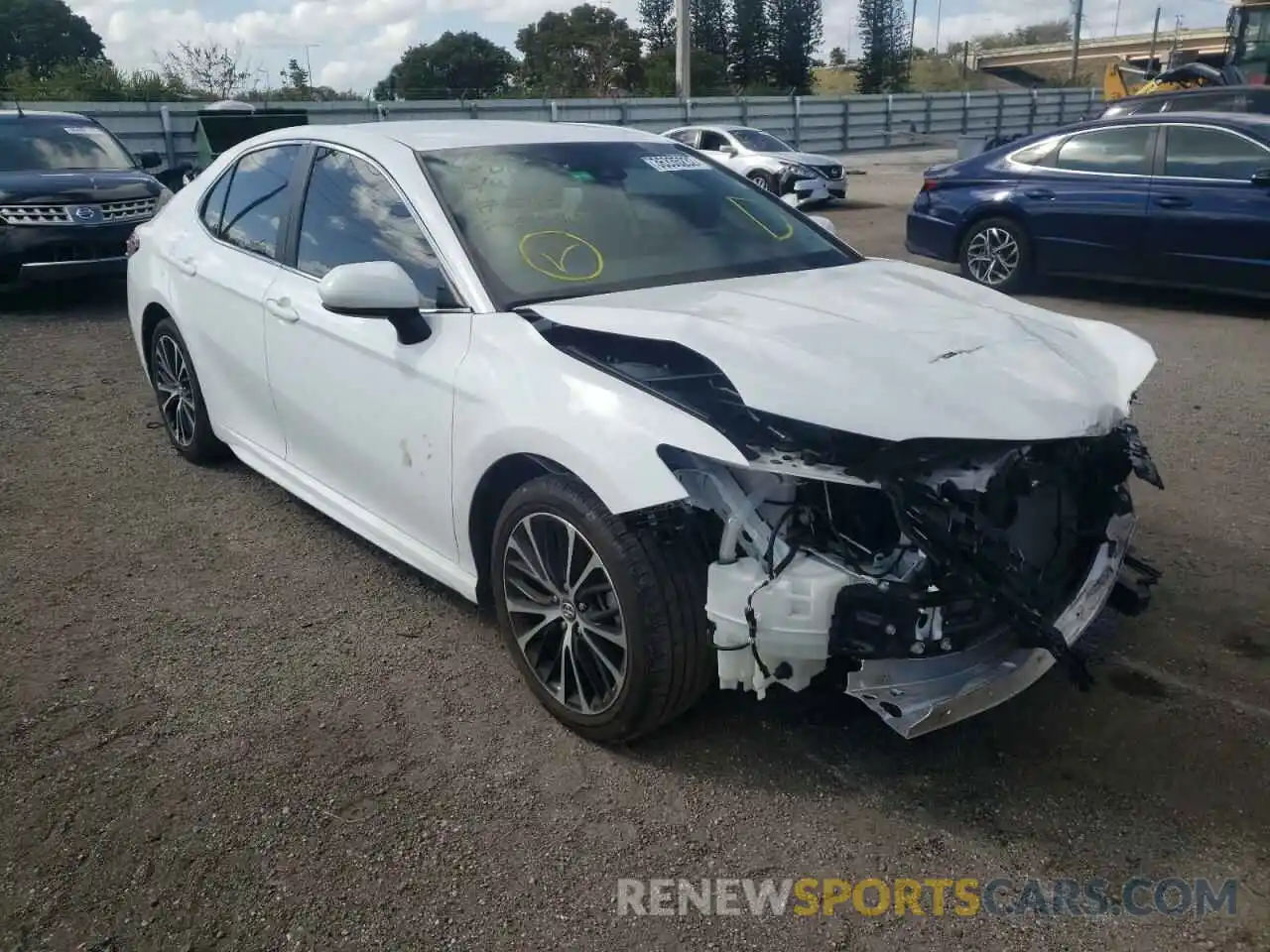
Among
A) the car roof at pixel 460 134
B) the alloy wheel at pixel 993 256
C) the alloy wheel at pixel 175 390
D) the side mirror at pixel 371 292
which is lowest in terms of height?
the alloy wheel at pixel 993 256

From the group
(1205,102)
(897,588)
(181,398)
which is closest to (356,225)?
(181,398)

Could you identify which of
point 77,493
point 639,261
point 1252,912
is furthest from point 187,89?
point 1252,912

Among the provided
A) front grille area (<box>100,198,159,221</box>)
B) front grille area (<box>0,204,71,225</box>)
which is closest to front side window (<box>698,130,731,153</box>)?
front grille area (<box>100,198,159,221</box>)

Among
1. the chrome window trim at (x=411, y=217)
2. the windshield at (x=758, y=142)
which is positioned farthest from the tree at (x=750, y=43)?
the chrome window trim at (x=411, y=217)

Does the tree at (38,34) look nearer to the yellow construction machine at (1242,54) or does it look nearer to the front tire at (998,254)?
the yellow construction machine at (1242,54)

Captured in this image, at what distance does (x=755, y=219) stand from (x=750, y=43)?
6211 cm

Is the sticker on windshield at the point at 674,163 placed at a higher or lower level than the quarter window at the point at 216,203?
higher

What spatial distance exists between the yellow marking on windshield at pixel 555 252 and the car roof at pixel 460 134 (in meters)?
0.56

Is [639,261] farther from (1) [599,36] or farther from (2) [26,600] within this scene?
(1) [599,36]

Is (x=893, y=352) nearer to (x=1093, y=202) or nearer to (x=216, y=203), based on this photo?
(x=216, y=203)

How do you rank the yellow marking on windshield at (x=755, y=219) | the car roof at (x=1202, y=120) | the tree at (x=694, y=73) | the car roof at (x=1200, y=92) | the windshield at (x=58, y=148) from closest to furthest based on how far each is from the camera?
1. the yellow marking on windshield at (x=755, y=219)
2. the car roof at (x=1202, y=120)
3. the windshield at (x=58, y=148)
4. the car roof at (x=1200, y=92)
5. the tree at (x=694, y=73)

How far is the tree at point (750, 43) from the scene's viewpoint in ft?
199

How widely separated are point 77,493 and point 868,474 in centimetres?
398

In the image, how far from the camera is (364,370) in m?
3.50
